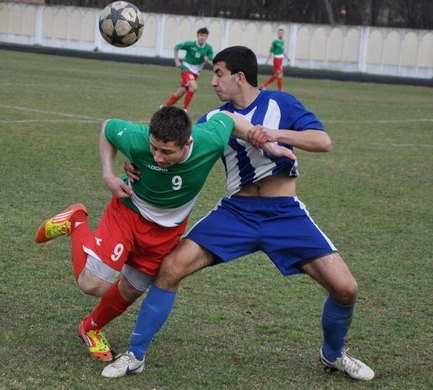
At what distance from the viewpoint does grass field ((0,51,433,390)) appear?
5387 mm

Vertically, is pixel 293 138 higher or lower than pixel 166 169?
higher

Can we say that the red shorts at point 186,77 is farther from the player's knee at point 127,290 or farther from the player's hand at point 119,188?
the player's hand at point 119,188

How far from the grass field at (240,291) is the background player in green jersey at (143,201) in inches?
19.7

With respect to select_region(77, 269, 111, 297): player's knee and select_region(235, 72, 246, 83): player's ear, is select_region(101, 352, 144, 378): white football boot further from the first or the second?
select_region(235, 72, 246, 83): player's ear

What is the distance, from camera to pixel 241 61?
549 cm

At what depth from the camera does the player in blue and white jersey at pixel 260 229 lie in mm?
5254

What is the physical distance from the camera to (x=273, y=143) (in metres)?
5.17

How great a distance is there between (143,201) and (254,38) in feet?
147

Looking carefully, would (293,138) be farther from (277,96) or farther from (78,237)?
(78,237)

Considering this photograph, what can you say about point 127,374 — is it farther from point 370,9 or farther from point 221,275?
point 370,9

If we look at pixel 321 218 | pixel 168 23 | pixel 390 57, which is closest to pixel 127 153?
pixel 321 218

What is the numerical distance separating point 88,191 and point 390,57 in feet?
123

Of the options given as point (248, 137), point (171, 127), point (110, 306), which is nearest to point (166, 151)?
point (171, 127)

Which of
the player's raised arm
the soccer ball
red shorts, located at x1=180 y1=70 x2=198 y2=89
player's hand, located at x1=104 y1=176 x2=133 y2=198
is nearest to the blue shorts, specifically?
the player's raised arm
